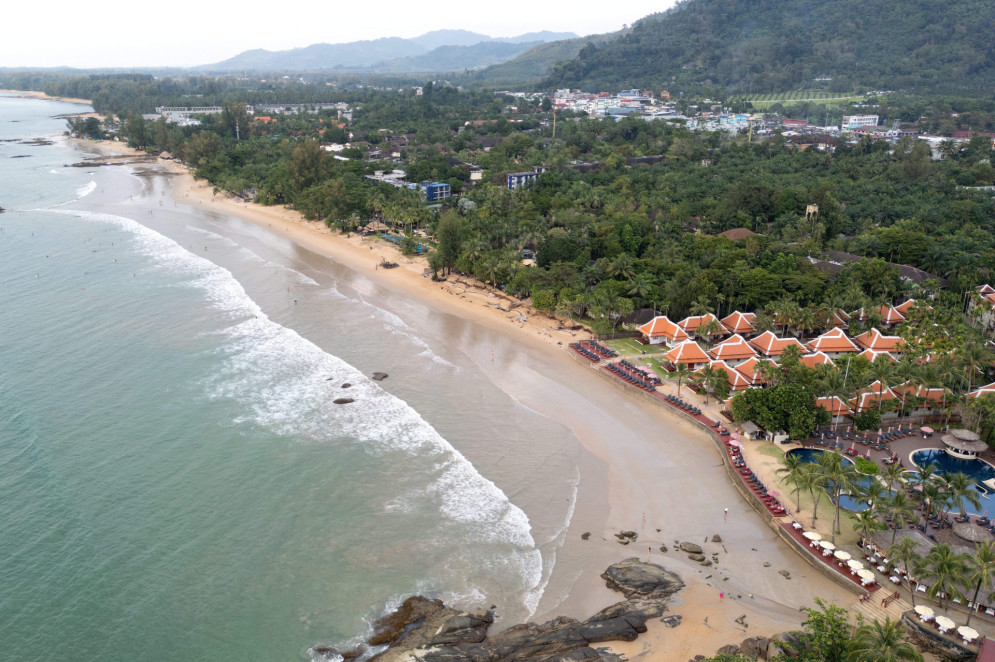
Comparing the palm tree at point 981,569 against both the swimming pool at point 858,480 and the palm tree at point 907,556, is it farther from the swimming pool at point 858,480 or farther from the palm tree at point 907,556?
the swimming pool at point 858,480

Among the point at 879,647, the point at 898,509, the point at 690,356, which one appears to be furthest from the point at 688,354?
the point at 879,647

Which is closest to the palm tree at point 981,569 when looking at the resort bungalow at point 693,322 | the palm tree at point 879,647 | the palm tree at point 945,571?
the palm tree at point 945,571

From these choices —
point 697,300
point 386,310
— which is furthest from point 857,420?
point 386,310

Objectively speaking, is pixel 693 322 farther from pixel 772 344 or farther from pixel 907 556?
pixel 907 556

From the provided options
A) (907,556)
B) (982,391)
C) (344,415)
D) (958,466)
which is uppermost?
(982,391)

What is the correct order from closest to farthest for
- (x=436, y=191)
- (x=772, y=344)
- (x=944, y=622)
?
(x=944, y=622) < (x=772, y=344) < (x=436, y=191)
